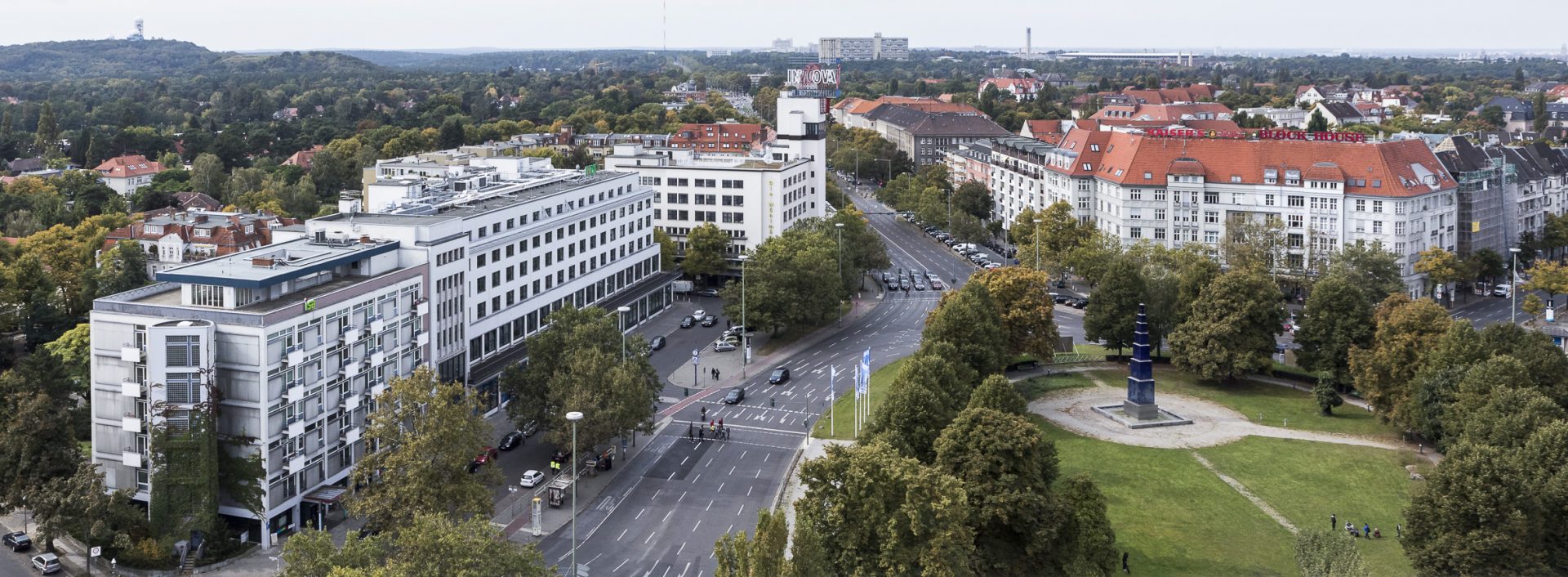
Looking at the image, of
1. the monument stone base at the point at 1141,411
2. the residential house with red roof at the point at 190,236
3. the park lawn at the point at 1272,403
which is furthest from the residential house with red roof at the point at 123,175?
the monument stone base at the point at 1141,411

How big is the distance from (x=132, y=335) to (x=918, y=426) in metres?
40.2

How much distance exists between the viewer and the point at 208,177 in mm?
191500

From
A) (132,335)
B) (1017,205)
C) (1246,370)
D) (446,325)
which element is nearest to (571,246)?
(446,325)

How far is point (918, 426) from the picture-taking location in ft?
237

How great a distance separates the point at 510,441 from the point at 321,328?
17.1 meters

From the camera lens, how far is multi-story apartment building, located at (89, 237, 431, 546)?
65375mm

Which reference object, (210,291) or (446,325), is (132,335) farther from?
(446,325)

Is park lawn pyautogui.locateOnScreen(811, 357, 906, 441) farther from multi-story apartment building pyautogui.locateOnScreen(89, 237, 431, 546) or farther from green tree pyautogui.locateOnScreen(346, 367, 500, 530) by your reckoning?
multi-story apartment building pyautogui.locateOnScreen(89, 237, 431, 546)

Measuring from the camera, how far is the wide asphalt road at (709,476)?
67.5 metres

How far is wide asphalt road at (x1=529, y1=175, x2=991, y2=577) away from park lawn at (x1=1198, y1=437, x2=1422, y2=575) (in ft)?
86.6

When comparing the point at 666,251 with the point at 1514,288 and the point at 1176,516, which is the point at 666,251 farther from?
the point at 1514,288

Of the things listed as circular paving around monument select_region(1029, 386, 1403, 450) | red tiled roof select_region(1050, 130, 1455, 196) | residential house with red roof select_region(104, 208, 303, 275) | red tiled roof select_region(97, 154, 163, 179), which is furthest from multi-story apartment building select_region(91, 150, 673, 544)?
red tiled roof select_region(97, 154, 163, 179)

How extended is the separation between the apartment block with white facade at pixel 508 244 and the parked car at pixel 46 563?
2252 cm

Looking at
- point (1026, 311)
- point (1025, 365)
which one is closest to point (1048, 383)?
point (1025, 365)
